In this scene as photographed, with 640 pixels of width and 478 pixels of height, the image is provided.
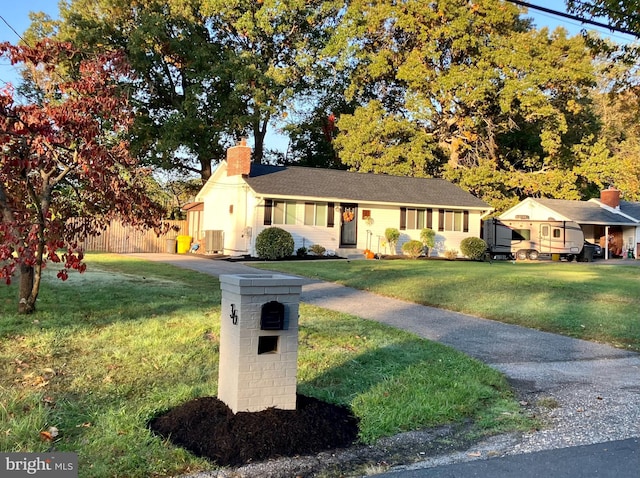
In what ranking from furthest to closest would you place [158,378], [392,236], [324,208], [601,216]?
[601,216] → [392,236] → [324,208] → [158,378]

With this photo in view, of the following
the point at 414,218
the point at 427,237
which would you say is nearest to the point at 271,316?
the point at 427,237

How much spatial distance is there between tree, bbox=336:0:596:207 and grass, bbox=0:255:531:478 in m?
26.4

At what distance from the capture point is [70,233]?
7715mm

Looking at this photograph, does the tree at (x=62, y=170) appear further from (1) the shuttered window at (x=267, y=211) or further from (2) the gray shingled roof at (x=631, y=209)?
(2) the gray shingled roof at (x=631, y=209)

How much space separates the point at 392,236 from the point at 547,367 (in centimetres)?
1890

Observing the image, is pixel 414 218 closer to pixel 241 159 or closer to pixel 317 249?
pixel 317 249

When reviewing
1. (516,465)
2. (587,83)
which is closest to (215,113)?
(587,83)

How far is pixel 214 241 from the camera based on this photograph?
1005 inches

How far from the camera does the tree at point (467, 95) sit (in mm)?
31469

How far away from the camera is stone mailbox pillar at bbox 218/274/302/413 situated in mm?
4180

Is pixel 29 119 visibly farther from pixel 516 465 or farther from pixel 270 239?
pixel 270 239

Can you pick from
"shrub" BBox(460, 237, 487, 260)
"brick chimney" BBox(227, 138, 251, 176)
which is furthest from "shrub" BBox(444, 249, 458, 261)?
"brick chimney" BBox(227, 138, 251, 176)

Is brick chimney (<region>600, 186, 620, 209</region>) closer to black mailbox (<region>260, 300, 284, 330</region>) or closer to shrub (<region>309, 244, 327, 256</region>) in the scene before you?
shrub (<region>309, 244, 327, 256</region>)

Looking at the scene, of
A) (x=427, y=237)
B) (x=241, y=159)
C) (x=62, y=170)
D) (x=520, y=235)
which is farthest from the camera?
(x=520, y=235)
